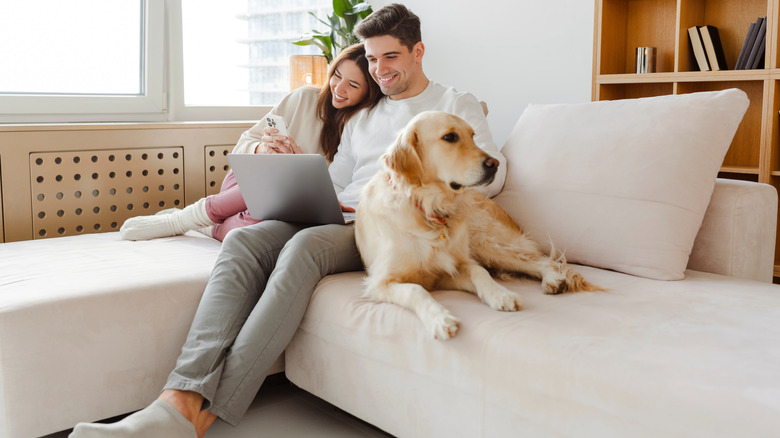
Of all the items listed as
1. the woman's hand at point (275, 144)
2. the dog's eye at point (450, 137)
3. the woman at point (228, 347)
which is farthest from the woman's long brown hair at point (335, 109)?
the dog's eye at point (450, 137)

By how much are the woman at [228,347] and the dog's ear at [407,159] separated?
34cm

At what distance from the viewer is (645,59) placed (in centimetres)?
326

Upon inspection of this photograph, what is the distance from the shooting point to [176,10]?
10.9ft

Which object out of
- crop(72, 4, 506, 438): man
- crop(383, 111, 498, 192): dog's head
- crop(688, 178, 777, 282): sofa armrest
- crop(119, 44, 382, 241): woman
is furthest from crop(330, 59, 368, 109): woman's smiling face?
crop(688, 178, 777, 282): sofa armrest

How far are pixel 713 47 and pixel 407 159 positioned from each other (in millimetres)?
1995

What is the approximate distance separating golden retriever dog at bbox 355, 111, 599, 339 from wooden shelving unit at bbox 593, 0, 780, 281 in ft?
5.17

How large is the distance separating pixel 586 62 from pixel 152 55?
7.02 feet

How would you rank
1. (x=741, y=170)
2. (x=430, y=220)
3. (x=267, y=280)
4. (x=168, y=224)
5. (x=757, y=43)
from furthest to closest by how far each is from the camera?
1. (x=741, y=170)
2. (x=757, y=43)
3. (x=168, y=224)
4. (x=267, y=280)
5. (x=430, y=220)

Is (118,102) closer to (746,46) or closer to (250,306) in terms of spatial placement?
(250,306)

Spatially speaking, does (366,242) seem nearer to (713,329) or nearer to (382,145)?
(382,145)

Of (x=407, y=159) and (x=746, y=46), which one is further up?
(x=746, y=46)

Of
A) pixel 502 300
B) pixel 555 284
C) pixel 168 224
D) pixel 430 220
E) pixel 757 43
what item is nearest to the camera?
pixel 502 300

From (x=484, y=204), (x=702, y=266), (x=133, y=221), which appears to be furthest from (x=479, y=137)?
(x=133, y=221)

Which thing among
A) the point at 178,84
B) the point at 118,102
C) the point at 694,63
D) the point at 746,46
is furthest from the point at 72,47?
the point at 746,46
